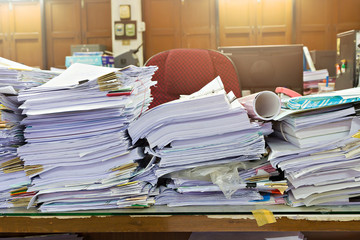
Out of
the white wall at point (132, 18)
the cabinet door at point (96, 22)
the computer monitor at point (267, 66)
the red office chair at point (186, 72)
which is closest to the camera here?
the red office chair at point (186, 72)

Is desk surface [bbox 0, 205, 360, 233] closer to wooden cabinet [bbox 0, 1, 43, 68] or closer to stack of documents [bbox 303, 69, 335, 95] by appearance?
stack of documents [bbox 303, 69, 335, 95]

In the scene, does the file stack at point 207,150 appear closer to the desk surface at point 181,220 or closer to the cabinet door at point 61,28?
the desk surface at point 181,220

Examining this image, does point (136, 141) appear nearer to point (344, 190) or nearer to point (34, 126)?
point (34, 126)

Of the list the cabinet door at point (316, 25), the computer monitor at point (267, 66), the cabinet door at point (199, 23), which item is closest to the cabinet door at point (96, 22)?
the cabinet door at point (199, 23)

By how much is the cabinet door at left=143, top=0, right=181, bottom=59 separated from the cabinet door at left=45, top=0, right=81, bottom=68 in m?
1.24

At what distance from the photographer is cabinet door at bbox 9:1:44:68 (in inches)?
262

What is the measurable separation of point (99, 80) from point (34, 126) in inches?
5.1

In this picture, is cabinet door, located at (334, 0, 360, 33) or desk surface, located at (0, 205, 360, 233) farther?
cabinet door, located at (334, 0, 360, 33)

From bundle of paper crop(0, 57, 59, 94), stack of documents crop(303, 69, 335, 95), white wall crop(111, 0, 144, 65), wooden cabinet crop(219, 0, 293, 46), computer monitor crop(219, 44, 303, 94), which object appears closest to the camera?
bundle of paper crop(0, 57, 59, 94)

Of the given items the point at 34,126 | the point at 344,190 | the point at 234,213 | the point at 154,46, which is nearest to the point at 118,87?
the point at 34,126

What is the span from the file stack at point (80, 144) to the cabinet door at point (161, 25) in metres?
6.01

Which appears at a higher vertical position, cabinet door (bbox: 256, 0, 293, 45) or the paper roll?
cabinet door (bbox: 256, 0, 293, 45)

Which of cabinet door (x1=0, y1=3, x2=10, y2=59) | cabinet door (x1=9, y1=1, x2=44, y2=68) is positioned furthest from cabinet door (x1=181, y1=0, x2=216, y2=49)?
cabinet door (x1=0, y1=3, x2=10, y2=59)

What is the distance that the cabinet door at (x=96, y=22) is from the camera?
260 inches
